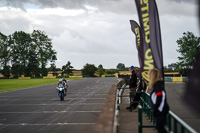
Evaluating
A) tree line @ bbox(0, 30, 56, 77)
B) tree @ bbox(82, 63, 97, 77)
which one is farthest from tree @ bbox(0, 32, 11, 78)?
tree @ bbox(82, 63, 97, 77)

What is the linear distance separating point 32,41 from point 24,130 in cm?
9705

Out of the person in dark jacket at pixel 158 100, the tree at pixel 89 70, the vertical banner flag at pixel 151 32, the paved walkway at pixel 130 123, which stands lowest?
the paved walkway at pixel 130 123

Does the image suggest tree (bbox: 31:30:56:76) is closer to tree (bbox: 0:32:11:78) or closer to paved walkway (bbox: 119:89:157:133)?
tree (bbox: 0:32:11:78)

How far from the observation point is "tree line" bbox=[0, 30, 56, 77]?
100 metres

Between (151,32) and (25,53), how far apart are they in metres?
102

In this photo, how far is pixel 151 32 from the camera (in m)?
7.30

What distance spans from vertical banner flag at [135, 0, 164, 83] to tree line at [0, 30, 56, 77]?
308ft

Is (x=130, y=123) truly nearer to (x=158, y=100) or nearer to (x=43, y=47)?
(x=158, y=100)

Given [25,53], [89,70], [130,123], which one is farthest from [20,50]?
[130,123]

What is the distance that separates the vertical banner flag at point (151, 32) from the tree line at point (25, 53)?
9393 cm

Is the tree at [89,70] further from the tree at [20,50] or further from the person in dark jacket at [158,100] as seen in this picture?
the person in dark jacket at [158,100]

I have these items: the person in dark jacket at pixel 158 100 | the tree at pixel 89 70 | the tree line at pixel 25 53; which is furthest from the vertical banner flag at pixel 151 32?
the tree at pixel 89 70

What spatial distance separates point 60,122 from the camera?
34.0 ft

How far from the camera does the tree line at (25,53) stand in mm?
100500
